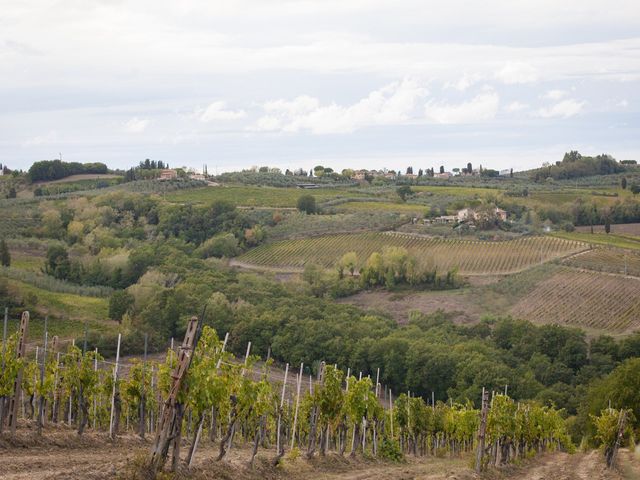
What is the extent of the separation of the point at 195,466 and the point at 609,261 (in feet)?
286

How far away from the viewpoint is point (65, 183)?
172875 mm

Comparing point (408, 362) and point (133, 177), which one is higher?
point (133, 177)

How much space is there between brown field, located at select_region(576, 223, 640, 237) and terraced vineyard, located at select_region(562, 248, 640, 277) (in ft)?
62.6

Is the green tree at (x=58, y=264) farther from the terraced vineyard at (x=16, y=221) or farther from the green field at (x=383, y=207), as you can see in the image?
the green field at (x=383, y=207)

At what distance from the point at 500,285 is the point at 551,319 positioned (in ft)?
40.0

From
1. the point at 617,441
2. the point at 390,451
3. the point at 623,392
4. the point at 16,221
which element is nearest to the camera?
the point at 617,441

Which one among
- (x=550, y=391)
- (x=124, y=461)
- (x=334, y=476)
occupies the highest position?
(x=124, y=461)

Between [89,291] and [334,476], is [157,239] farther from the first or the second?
[334,476]

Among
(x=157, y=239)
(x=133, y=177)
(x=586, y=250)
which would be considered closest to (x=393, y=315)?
(x=586, y=250)

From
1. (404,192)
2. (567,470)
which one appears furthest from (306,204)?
(567,470)

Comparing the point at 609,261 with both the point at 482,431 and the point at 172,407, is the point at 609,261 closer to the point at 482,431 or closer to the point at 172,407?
the point at 482,431

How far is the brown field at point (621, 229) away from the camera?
408 feet

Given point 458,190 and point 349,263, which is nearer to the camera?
point 349,263

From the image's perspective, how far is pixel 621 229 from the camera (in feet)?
419
